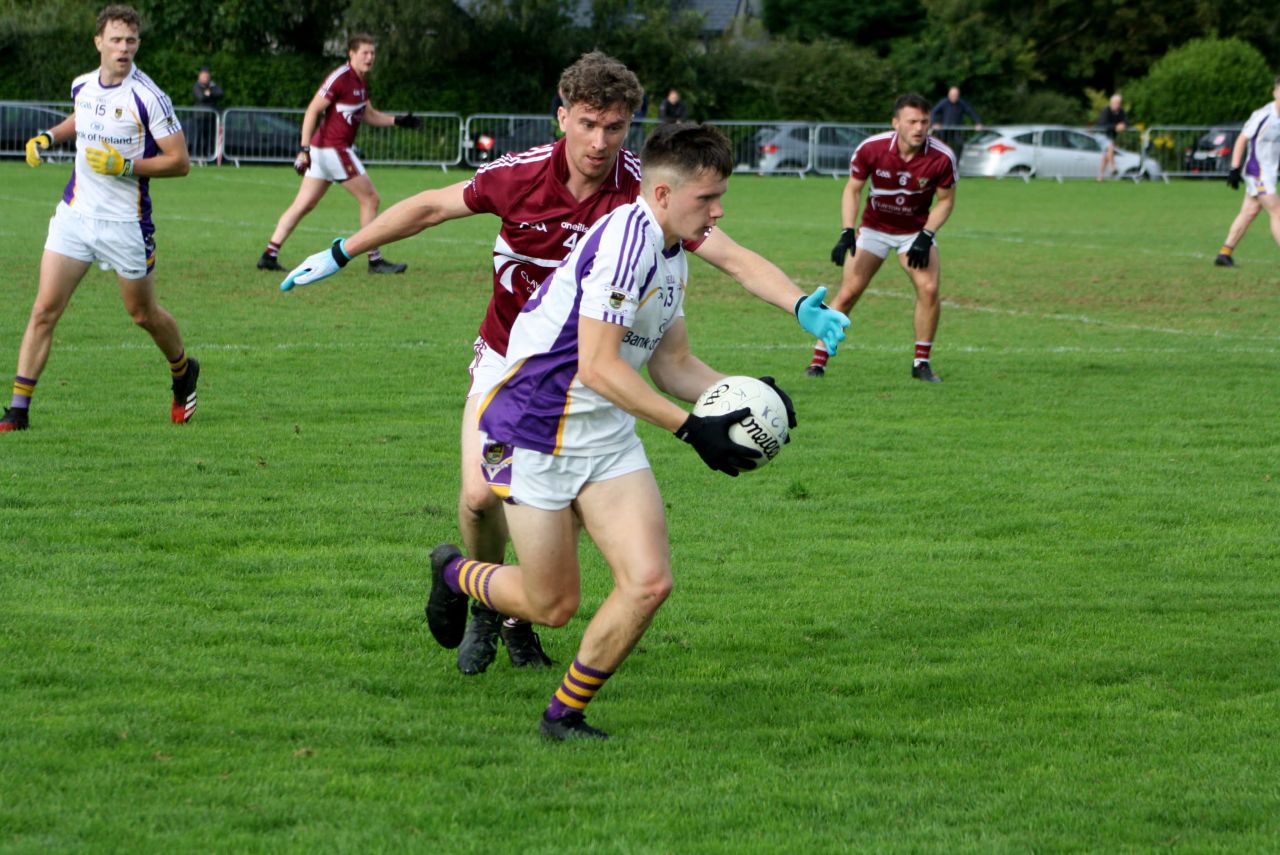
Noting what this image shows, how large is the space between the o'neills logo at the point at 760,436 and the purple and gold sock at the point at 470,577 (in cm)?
113

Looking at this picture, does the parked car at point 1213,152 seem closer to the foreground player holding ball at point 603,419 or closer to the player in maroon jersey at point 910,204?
the player in maroon jersey at point 910,204

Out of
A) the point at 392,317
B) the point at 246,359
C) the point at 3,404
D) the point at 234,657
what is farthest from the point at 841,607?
the point at 392,317

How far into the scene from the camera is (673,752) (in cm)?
521

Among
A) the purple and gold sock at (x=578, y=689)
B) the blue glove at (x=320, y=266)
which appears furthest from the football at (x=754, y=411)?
the blue glove at (x=320, y=266)

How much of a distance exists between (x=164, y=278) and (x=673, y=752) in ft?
42.6

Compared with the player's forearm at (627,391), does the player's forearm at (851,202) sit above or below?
below

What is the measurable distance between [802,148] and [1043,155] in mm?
6110

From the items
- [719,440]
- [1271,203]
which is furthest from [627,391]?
[1271,203]

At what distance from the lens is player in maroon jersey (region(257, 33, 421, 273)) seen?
1784 centimetres

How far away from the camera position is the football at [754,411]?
5055 mm

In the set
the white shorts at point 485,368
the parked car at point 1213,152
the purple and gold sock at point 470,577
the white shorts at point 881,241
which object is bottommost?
the parked car at point 1213,152

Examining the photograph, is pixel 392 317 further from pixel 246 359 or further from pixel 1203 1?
pixel 1203 1

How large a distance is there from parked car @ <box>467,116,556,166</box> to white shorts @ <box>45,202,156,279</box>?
28327 millimetres

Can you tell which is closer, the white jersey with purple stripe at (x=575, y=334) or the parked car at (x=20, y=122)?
the white jersey with purple stripe at (x=575, y=334)
